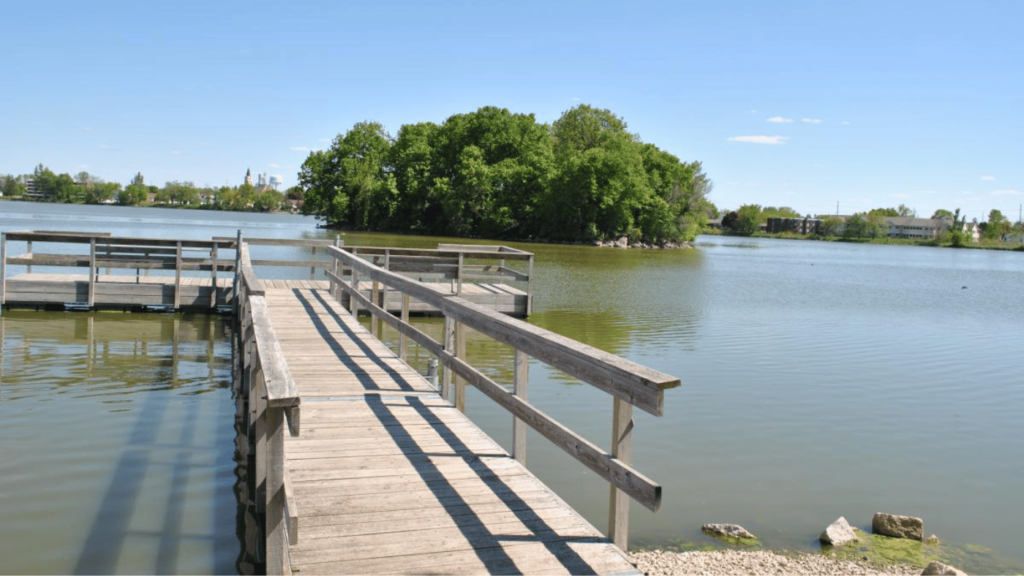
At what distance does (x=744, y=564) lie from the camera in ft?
18.8

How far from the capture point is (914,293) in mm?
34031

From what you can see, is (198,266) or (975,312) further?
(975,312)

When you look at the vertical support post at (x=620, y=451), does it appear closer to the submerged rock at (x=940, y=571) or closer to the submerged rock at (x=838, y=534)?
the submerged rock at (x=940, y=571)

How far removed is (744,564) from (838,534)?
1.08 metres

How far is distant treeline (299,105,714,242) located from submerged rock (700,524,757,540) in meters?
64.6

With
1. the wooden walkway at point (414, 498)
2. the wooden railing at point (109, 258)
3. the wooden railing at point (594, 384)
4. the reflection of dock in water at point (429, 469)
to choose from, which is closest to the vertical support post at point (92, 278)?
the wooden railing at point (109, 258)

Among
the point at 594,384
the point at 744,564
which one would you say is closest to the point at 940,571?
the point at 744,564

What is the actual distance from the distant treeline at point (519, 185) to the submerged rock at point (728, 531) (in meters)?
64.6

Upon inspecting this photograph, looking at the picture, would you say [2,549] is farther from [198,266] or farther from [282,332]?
[198,266]

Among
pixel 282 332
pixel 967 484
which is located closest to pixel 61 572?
pixel 282 332

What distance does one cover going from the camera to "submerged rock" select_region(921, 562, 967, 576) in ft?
17.8

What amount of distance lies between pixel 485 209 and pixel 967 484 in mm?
69792

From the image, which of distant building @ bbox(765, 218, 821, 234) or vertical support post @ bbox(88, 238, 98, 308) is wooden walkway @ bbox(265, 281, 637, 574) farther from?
distant building @ bbox(765, 218, 821, 234)

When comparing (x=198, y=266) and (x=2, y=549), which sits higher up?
(x=198, y=266)
